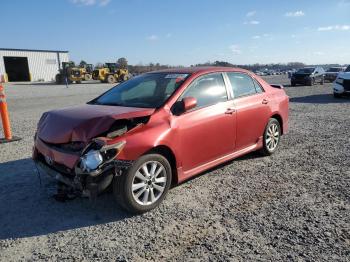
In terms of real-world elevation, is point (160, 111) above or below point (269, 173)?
above

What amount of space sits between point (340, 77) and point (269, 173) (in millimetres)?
12577

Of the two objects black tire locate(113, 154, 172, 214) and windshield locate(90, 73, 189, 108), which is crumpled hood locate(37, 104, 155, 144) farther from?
black tire locate(113, 154, 172, 214)

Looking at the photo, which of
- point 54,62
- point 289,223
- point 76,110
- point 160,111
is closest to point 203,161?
point 160,111

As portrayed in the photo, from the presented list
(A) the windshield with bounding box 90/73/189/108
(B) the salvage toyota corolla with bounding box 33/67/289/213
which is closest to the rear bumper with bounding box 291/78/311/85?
(B) the salvage toyota corolla with bounding box 33/67/289/213

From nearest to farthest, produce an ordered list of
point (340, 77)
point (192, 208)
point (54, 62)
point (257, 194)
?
point (192, 208) → point (257, 194) → point (340, 77) → point (54, 62)

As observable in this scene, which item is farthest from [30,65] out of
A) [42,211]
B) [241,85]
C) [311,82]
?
[42,211]

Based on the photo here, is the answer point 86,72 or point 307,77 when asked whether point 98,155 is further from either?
point 86,72

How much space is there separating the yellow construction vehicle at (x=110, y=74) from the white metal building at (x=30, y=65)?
666 inches

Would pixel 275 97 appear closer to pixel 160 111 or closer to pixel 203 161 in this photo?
pixel 203 161

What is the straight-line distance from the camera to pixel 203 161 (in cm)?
483

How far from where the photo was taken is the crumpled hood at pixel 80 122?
3939 mm

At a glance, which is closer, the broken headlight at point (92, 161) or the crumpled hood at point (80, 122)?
the broken headlight at point (92, 161)

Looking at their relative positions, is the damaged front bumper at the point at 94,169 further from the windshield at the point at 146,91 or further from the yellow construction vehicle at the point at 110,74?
the yellow construction vehicle at the point at 110,74

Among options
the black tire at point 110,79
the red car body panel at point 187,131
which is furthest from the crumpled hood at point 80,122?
the black tire at point 110,79
